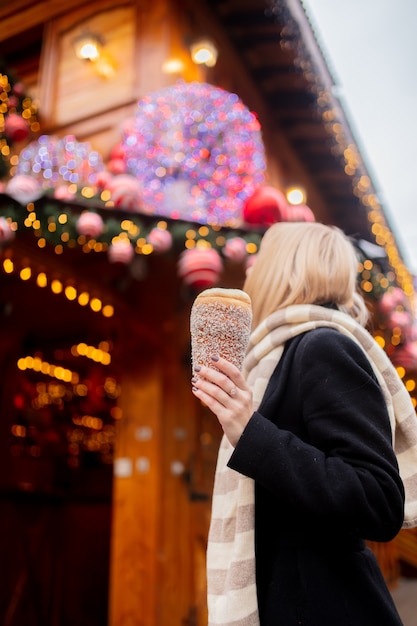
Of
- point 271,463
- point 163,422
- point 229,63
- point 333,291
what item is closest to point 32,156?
point 163,422

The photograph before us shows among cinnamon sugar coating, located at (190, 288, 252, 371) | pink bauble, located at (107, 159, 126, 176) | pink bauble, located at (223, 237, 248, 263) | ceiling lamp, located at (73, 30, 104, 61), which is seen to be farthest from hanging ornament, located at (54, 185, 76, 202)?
ceiling lamp, located at (73, 30, 104, 61)

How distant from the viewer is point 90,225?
9.93 ft

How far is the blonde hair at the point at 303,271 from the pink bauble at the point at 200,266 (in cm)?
159

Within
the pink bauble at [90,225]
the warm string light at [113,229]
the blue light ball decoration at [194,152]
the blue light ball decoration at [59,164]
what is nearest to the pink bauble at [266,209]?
the warm string light at [113,229]

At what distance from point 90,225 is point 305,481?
91.5 inches

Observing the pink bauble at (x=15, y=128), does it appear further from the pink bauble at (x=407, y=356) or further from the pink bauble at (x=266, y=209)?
the pink bauble at (x=407, y=356)

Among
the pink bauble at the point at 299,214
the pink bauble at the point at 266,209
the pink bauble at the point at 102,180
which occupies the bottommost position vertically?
the pink bauble at the point at 299,214

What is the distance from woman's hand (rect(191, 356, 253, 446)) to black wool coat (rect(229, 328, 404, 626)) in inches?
0.9

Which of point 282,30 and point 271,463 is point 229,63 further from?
point 271,463

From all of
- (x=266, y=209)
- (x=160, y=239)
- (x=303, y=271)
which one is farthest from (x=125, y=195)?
(x=303, y=271)

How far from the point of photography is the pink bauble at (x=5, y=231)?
117 inches

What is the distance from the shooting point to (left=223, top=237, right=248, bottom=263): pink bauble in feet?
10.2

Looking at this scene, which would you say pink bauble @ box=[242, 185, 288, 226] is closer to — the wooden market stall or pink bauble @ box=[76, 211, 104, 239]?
the wooden market stall

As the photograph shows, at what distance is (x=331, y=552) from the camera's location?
110cm
